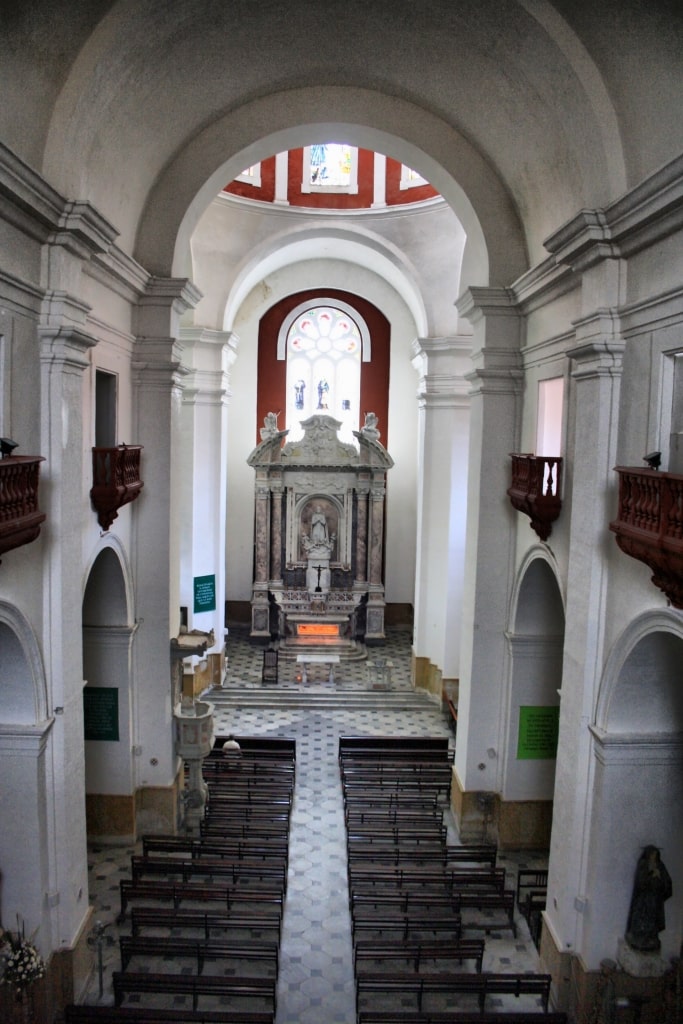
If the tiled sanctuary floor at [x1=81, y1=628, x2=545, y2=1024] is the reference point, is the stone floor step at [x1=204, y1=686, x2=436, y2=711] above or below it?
above

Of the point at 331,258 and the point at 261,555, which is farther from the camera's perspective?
the point at 331,258

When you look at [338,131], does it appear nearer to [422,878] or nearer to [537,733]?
→ [537,733]

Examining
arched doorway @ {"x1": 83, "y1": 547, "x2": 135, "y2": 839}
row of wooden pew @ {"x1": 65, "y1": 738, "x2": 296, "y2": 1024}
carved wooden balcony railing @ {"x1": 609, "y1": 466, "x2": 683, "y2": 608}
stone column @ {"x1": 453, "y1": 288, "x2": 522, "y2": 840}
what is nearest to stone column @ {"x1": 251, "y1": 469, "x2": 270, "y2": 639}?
row of wooden pew @ {"x1": 65, "y1": 738, "x2": 296, "y2": 1024}

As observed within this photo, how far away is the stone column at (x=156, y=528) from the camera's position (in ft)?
38.3

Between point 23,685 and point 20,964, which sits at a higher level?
point 23,685

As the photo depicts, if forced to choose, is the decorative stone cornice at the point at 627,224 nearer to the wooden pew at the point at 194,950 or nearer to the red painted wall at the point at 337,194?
the wooden pew at the point at 194,950

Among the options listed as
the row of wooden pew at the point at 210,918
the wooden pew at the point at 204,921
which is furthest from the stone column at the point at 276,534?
the wooden pew at the point at 204,921

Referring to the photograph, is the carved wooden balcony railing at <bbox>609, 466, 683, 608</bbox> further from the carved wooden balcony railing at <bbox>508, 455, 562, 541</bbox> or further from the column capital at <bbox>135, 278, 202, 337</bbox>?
the column capital at <bbox>135, 278, 202, 337</bbox>

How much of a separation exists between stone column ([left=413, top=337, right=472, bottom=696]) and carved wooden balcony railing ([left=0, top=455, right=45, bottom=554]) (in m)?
11.1

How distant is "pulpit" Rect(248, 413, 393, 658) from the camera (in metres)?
21.6

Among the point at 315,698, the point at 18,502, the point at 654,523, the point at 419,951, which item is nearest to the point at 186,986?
the point at 419,951

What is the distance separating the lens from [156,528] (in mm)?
11836

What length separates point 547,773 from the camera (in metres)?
12.1

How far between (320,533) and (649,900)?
14.8 metres
